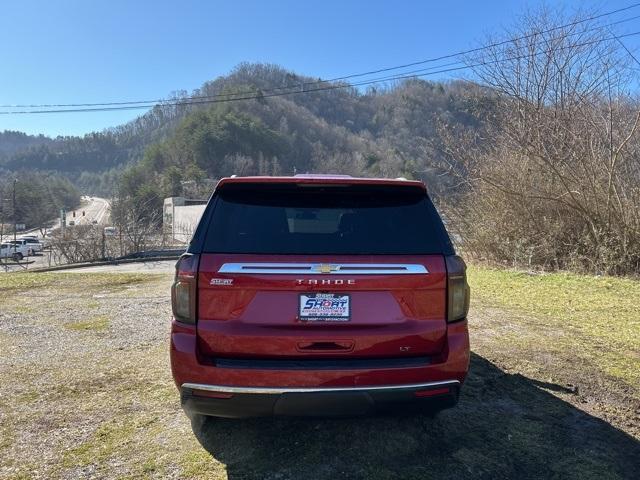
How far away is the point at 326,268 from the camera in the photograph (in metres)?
2.56

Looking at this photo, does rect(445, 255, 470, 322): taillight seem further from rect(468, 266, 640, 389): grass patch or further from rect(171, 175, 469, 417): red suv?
rect(468, 266, 640, 389): grass patch

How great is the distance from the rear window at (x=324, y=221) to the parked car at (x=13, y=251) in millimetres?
37398

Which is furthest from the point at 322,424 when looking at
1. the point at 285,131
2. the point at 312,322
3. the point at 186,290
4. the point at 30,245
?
the point at 285,131

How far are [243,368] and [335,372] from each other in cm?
50

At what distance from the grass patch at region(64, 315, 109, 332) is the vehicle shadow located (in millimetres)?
3789

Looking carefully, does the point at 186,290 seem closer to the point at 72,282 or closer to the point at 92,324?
the point at 92,324

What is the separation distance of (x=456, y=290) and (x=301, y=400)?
107cm

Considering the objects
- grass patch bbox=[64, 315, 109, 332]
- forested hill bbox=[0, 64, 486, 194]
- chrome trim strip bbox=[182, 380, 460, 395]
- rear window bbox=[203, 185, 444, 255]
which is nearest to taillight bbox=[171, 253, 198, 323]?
rear window bbox=[203, 185, 444, 255]

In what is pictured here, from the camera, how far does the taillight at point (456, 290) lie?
2689 millimetres

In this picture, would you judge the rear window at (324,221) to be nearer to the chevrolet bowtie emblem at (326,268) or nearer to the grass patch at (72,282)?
the chevrolet bowtie emblem at (326,268)

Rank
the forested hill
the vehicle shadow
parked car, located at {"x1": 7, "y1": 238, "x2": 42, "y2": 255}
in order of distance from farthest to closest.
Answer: the forested hill, parked car, located at {"x1": 7, "y1": 238, "x2": 42, "y2": 255}, the vehicle shadow

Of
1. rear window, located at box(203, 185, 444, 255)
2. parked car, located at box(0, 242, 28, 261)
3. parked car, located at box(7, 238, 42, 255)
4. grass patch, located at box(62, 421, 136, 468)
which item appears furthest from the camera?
parked car, located at box(7, 238, 42, 255)

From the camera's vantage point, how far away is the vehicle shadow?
9.19ft

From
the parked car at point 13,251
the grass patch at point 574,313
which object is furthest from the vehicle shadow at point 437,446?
the parked car at point 13,251
